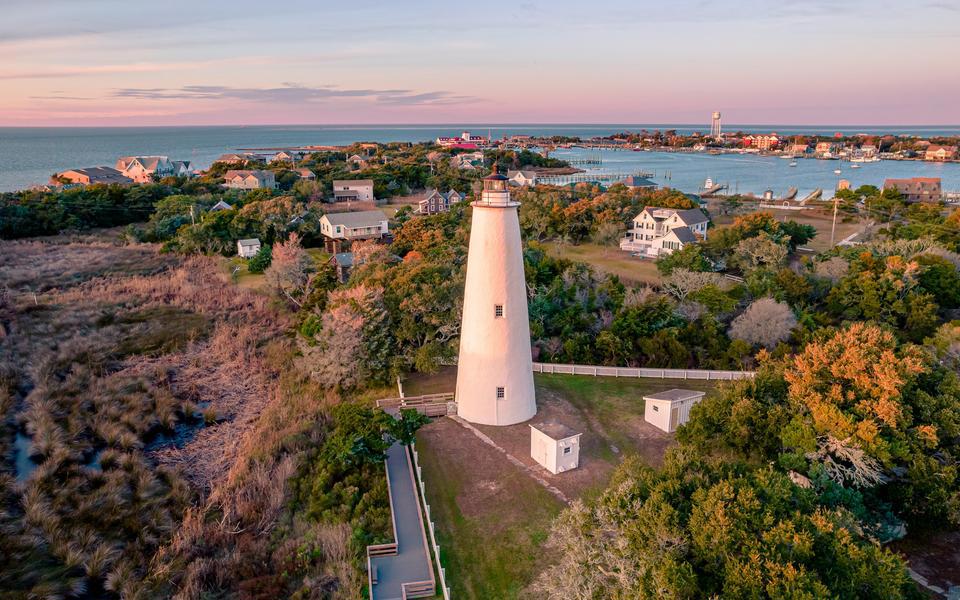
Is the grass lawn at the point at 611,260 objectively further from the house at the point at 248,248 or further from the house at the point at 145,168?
the house at the point at 145,168

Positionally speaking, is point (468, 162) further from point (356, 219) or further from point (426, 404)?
point (426, 404)

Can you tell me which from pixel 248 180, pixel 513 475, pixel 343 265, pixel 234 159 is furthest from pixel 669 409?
pixel 234 159

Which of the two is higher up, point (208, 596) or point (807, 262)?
point (807, 262)

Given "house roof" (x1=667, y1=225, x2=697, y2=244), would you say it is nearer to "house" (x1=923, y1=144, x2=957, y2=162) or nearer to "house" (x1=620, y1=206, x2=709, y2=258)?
"house" (x1=620, y1=206, x2=709, y2=258)

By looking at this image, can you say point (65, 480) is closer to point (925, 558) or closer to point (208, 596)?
point (208, 596)

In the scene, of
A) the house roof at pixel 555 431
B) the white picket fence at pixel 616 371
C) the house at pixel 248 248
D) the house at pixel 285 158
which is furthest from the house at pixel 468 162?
the house roof at pixel 555 431

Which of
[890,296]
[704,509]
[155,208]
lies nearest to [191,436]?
[704,509]

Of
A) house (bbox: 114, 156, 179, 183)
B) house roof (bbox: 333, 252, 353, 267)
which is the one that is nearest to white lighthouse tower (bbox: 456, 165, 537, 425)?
house roof (bbox: 333, 252, 353, 267)
